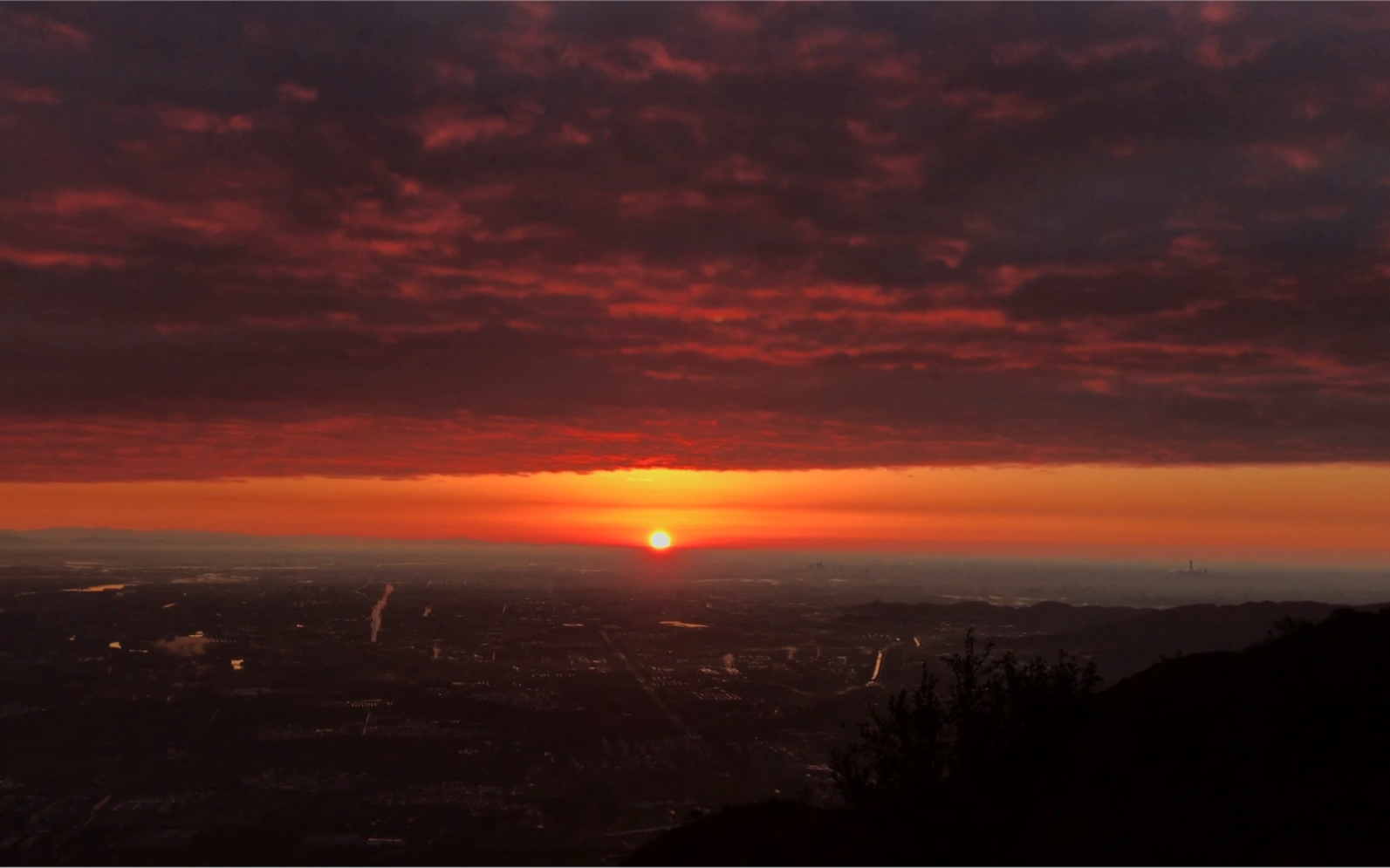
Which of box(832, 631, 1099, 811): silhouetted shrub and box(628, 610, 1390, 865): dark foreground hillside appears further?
box(832, 631, 1099, 811): silhouetted shrub

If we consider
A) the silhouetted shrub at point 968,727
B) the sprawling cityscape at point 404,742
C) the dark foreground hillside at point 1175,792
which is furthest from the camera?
the sprawling cityscape at point 404,742

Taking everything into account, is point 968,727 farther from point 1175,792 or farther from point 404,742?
point 404,742

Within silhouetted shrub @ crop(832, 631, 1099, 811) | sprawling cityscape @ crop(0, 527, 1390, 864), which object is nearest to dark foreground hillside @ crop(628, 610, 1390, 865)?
silhouetted shrub @ crop(832, 631, 1099, 811)

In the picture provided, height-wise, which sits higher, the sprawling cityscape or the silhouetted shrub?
the silhouetted shrub

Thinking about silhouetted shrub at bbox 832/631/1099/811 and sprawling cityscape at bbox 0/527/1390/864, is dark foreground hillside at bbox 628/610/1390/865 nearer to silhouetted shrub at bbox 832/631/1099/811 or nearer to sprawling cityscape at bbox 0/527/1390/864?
silhouetted shrub at bbox 832/631/1099/811

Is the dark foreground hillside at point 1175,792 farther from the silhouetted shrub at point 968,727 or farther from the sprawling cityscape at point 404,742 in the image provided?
the sprawling cityscape at point 404,742

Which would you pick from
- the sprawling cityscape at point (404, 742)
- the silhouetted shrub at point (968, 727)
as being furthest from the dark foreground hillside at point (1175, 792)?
the sprawling cityscape at point (404, 742)

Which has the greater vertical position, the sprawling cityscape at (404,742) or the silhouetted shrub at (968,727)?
the silhouetted shrub at (968,727)

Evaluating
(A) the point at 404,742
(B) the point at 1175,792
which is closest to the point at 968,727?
(B) the point at 1175,792

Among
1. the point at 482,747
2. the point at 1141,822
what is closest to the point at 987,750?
the point at 1141,822
